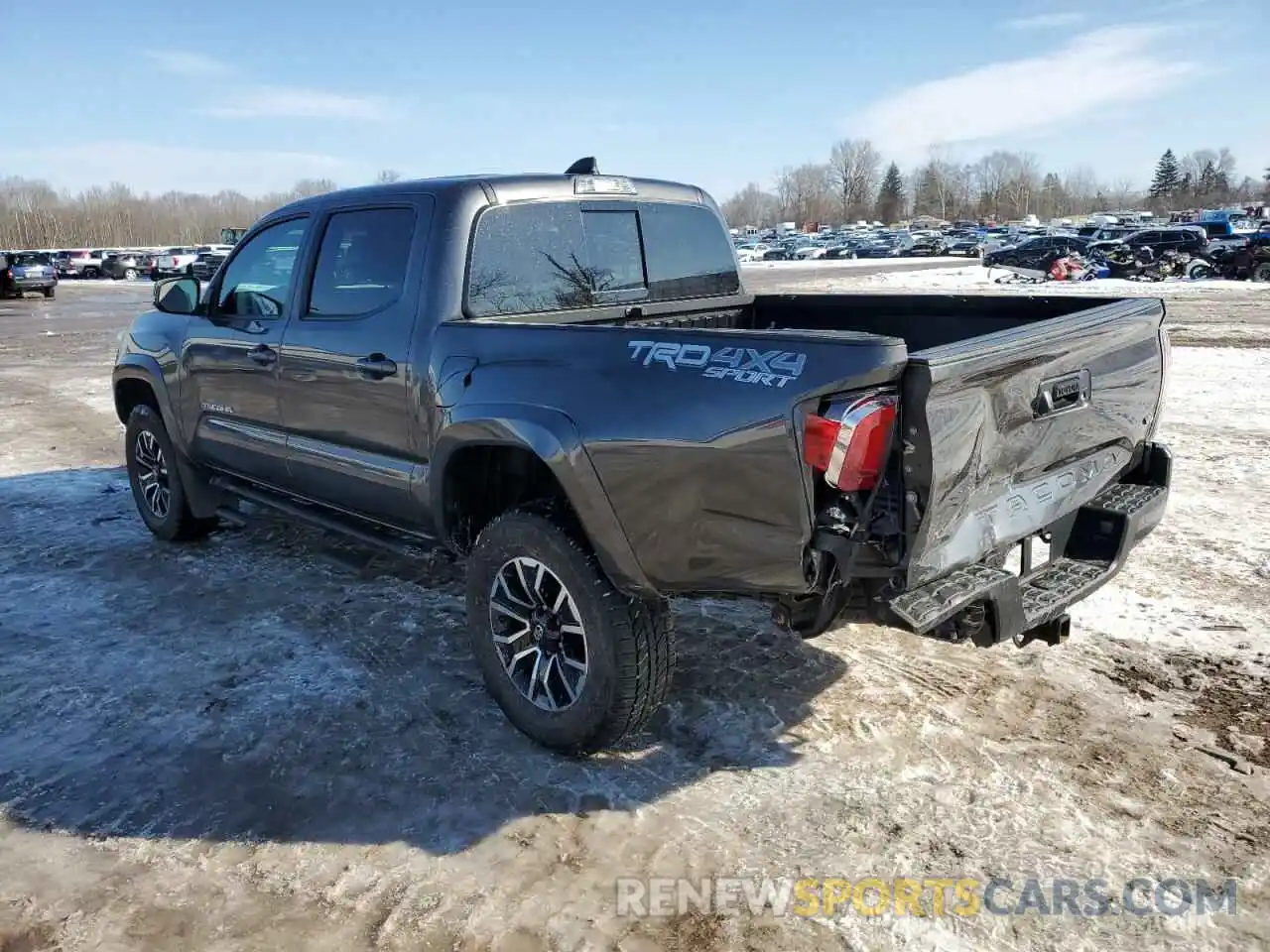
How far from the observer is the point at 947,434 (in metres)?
2.67

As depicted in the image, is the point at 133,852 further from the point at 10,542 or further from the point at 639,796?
the point at 10,542

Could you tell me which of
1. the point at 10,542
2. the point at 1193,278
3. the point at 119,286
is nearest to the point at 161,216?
the point at 119,286

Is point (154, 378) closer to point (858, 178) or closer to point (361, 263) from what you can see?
point (361, 263)

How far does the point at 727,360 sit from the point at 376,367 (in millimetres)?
1699

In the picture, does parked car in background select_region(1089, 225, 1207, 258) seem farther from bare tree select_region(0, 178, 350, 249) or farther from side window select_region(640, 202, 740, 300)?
bare tree select_region(0, 178, 350, 249)

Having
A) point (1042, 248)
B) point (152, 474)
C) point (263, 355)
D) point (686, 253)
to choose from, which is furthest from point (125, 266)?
point (686, 253)

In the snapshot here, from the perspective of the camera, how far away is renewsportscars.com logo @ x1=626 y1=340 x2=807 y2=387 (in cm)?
268

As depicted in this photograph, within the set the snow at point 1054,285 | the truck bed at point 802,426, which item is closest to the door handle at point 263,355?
the truck bed at point 802,426

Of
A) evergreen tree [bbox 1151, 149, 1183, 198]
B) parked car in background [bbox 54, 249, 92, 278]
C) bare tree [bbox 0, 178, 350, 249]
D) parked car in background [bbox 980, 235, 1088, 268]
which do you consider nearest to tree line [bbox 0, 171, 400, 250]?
bare tree [bbox 0, 178, 350, 249]

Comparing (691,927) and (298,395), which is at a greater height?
(298,395)

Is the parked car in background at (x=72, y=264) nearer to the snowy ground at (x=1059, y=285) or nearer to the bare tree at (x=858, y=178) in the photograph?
the snowy ground at (x=1059, y=285)

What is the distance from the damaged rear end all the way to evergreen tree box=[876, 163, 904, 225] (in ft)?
446

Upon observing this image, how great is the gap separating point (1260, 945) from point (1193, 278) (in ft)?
107

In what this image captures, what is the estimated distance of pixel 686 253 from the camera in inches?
185
